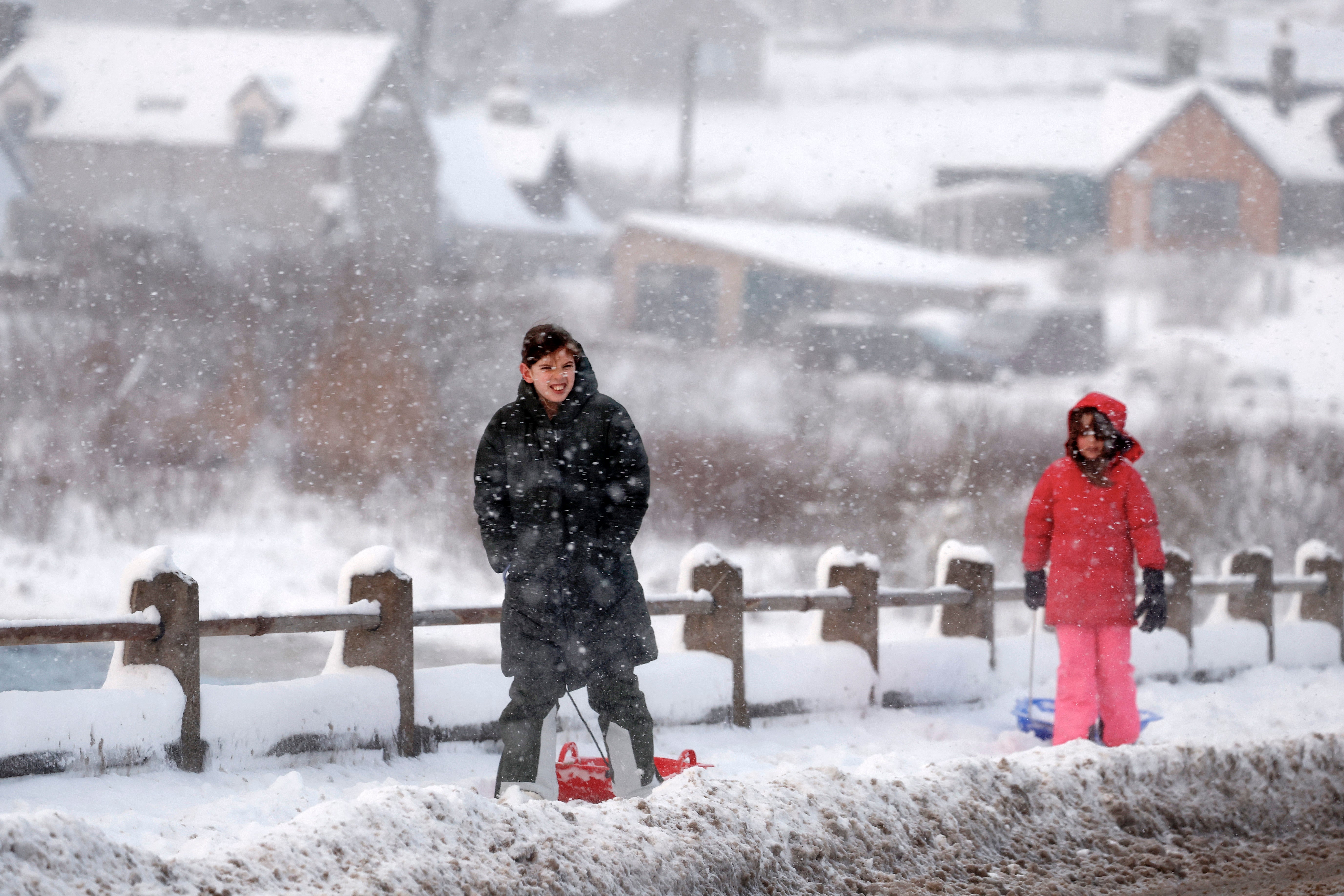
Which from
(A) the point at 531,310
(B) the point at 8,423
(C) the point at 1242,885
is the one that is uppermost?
(A) the point at 531,310

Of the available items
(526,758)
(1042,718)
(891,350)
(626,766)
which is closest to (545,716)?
(526,758)

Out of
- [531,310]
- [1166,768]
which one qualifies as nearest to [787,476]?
[531,310]

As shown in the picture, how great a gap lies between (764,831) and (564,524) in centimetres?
119

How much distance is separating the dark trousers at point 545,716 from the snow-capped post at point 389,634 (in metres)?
1.07

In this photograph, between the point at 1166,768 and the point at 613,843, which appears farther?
the point at 1166,768

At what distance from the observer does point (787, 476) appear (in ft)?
103

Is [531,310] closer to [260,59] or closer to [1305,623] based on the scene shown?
[260,59]

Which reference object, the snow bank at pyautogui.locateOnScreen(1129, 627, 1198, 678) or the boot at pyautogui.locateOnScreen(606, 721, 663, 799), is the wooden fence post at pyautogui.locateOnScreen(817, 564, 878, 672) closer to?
the snow bank at pyautogui.locateOnScreen(1129, 627, 1198, 678)

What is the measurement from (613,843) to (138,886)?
4.27 ft

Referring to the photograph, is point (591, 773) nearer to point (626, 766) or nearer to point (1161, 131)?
point (626, 766)

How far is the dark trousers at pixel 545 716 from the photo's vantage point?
468cm

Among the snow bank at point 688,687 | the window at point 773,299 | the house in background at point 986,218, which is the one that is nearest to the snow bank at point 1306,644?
the snow bank at point 688,687

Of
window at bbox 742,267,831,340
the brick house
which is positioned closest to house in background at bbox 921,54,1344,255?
the brick house

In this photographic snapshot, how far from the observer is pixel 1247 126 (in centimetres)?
4716
